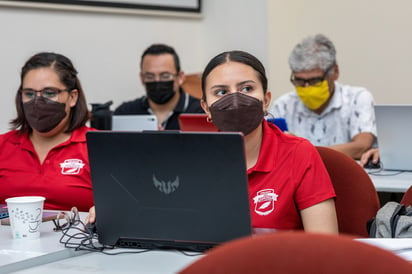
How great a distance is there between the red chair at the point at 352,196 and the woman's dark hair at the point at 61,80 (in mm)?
1046

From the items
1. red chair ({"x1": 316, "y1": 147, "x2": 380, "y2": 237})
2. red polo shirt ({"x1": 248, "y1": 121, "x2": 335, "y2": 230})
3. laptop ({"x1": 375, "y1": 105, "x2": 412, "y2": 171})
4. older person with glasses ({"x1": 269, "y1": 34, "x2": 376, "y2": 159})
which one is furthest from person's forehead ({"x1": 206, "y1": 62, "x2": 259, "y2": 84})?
older person with glasses ({"x1": 269, "y1": 34, "x2": 376, "y2": 159})

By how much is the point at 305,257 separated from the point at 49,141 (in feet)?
6.77

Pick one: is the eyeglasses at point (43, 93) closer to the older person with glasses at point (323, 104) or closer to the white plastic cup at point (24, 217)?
the white plastic cup at point (24, 217)

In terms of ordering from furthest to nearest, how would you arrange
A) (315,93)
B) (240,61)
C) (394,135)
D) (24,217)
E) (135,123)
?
(315,93), (135,123), (394,135), (240,61), (24,217)

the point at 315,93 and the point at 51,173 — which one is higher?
the point at 315,93

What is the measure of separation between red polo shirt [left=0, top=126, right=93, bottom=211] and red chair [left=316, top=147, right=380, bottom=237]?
93 centimetres

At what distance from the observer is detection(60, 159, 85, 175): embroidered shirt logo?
2.58m

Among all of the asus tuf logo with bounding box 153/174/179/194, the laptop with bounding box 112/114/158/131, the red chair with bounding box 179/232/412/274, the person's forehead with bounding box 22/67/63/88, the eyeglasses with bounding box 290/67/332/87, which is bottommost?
the laptop with bounding box 112/114/158/131

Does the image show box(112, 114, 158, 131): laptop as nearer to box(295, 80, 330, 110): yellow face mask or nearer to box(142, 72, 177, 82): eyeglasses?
box(142, 72, 177, 82): eyeglasses

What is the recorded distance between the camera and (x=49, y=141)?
2.67m

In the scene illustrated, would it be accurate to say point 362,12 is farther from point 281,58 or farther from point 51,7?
point 51,7

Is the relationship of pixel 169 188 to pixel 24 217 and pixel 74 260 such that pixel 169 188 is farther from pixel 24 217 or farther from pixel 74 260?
pixel 24 217

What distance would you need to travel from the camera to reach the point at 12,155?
8.70 feet

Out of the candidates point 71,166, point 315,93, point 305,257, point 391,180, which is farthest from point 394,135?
→ point 305,257
